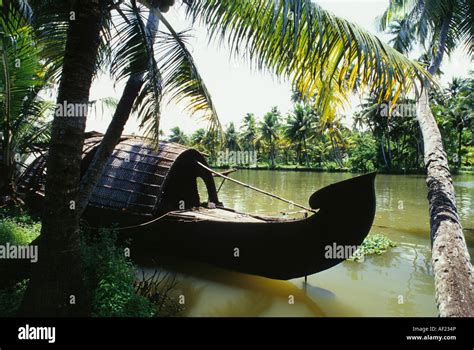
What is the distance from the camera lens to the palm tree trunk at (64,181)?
3178 millimetres

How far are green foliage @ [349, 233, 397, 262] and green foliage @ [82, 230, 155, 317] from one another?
18.1 ft

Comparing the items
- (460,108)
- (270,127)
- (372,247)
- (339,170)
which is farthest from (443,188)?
(270,127)

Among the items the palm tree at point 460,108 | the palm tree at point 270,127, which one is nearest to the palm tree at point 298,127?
the palm tree at point 270,127

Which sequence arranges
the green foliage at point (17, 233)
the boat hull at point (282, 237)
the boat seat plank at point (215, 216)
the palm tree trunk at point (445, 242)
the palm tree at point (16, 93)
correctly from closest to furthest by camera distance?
the palm tree trunk at point (445, 242), the boat hull at point (282, 237), the green foliage at point (17, 233), the palm tree at point (16, 93), the boat seat plank at point (215, 216)

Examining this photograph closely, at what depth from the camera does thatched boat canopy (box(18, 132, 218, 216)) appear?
730cm

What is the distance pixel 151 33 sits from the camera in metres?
4.50

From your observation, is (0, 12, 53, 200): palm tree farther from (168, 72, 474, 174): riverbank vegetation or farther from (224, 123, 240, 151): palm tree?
(224, 123, 240, 151): palm tree

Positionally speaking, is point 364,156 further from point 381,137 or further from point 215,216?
point 215,216

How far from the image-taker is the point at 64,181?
3184mm

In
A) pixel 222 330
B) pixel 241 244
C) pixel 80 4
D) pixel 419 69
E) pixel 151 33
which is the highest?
pixel 151 33

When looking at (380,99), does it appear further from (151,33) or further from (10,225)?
(10,225)

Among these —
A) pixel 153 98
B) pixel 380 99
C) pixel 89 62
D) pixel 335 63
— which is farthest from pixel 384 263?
pixel 89 62

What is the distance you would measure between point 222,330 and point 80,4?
348 centimetres

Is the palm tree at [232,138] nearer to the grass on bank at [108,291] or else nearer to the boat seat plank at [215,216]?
the boat seat plank at [215,216]
